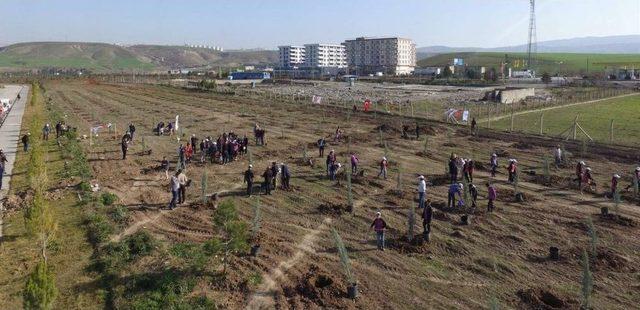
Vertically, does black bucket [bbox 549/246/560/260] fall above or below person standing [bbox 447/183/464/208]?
below

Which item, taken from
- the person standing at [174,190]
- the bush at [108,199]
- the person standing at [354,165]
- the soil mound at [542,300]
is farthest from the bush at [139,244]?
the person standing at [354,165]

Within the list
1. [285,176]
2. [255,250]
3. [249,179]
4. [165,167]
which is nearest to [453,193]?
[285,176]

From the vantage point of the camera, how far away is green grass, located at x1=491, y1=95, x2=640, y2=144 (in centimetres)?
3480

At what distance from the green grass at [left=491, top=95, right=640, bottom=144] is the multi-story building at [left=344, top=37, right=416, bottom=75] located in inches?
4614

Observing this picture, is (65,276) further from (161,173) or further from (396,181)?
(396,181)

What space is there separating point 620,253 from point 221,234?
11.2 meters

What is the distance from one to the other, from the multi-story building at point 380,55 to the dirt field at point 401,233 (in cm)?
14218

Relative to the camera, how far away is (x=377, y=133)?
36.0m

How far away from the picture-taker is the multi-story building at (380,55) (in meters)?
172

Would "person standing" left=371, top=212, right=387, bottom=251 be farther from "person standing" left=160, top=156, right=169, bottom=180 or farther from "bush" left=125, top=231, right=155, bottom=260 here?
"person standing" left=160, top=156, right=169, bottom=180

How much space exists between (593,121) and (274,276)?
36354 millimetres

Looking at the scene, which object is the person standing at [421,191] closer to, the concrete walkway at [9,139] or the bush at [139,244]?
the bush at [139,244]

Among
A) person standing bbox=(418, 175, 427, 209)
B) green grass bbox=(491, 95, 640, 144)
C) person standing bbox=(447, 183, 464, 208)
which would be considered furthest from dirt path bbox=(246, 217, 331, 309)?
green grass bbox=(491, 95, 640, 144)

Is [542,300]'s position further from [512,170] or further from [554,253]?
[512,170]
